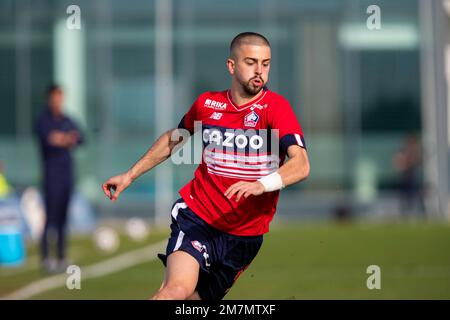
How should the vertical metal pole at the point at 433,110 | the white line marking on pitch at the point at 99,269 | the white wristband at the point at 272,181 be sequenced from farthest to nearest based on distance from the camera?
1. the vertical metal pole at the point at 433,110
2. the white line marking on pitch at the point at 99,269
3. the white wristband at the point at 272,181

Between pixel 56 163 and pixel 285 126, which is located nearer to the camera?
pixel 285 126

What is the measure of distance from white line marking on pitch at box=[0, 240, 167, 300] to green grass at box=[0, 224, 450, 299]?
167 millimetres

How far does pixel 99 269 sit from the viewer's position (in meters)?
14.7

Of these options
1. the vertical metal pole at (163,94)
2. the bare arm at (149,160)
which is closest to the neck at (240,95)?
the bare arm at (149,160)

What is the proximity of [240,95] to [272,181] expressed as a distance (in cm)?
82

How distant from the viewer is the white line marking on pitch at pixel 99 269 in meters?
11.7

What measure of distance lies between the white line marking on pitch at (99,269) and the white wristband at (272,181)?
5.25 m

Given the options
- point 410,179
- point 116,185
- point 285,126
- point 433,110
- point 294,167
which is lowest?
point 410,179

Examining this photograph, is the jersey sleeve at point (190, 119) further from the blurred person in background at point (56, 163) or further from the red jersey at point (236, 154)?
the blurred person in background at point (56, 163)

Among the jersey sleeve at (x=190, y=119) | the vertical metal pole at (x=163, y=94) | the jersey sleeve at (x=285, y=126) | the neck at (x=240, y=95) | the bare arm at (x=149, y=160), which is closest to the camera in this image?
the jersey sleeve at (x=285, y=126)

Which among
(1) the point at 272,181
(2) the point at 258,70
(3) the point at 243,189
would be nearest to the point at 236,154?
(2) the point at 258,70

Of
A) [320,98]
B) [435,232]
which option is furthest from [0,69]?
[435,232]

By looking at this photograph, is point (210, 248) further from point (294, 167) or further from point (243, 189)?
point (243, 189)
